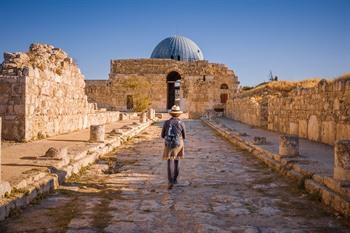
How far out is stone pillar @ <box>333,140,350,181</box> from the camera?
217 inches

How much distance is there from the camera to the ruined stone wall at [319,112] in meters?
10.3

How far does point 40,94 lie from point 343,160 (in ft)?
31.0

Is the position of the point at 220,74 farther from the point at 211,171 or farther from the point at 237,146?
the point at 211,171

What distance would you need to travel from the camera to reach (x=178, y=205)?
5496 mm

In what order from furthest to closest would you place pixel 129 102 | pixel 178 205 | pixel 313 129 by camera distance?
pixel 129 102 → pixel 313 129 → pixel 178 205

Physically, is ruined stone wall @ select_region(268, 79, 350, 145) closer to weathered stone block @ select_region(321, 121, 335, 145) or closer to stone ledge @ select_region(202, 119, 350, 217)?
weathered stone block @ select_region(321, 121, 335, 145)

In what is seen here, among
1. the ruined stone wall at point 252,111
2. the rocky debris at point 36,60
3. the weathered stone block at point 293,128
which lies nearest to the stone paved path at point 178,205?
the rocky debris at point 36,60

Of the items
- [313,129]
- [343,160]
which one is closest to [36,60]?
[313,129]

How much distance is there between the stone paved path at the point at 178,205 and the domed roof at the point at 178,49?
143ft

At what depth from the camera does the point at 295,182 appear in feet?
22.9

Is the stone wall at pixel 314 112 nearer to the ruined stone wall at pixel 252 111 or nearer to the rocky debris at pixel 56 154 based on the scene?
the ruined stone wall at pixel 252 111

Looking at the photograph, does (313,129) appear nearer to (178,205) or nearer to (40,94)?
(178,205)

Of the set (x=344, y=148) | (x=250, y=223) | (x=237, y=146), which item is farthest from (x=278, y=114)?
(x=250, y=223)

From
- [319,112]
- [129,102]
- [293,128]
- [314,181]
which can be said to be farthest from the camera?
[129,102]
